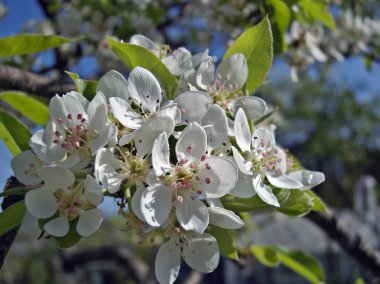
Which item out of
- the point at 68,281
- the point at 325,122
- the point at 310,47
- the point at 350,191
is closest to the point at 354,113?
the point at 325,122

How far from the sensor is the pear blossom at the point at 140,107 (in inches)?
32.9

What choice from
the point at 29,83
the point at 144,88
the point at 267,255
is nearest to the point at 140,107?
the point at 144,88

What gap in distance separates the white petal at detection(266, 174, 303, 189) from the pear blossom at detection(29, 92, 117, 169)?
284mm

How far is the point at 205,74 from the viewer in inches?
39.3

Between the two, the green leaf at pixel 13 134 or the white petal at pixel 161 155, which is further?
the green leaf at pixel 13 134

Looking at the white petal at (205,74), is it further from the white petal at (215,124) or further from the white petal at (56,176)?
the white petal at (56,176)

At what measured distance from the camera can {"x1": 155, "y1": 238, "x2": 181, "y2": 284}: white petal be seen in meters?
0.93

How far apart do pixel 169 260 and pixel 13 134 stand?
40cm

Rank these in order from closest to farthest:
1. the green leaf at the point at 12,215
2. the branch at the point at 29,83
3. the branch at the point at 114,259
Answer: the green leaf at the point at 12,215 → the branch at the point at 29,83 → the branch at the point at 114,259

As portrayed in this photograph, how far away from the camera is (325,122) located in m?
15.2

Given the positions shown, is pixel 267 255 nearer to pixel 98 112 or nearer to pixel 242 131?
pixel 242 131

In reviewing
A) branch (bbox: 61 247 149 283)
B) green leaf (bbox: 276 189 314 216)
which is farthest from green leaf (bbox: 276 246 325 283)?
A: branch (bbox: 61 247 149 283)

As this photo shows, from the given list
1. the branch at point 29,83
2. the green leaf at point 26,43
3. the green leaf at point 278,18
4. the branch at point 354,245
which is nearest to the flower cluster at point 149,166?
the green leaf at point 26,43

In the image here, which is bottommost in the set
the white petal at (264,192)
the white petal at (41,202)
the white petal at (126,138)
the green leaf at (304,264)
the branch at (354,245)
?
the branch at (354,245)
